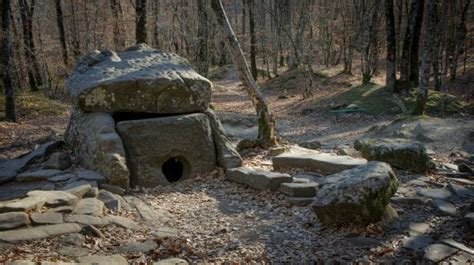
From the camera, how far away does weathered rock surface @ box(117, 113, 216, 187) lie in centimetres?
734

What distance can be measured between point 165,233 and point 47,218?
145 cm

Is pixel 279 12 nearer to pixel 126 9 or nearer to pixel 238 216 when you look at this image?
pixel 126 9

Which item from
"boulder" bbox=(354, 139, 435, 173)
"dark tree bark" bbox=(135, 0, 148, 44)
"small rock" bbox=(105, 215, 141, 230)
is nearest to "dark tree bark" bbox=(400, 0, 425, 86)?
"boulder" bbox=(354, 139, 435, 173)

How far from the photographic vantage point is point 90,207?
568 cm

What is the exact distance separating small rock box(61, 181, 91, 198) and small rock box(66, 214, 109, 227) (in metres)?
0.68

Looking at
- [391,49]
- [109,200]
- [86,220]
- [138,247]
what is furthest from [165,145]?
[391,49]

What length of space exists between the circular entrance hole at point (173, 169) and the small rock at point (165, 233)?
299cm

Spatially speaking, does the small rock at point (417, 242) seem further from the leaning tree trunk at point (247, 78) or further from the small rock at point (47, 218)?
the leaning tree trunk at point (247, 78)

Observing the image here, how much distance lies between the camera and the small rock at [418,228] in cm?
519

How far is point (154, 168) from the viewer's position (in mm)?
7441

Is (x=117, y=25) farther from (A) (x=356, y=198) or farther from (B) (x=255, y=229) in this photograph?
(A) (x=356, y=198)

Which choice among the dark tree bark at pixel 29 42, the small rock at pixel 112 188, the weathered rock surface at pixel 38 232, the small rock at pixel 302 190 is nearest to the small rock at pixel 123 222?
the weathered rock surface at pixel 38 232

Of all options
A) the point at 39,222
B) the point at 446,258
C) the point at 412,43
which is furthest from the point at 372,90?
the point at 39,222

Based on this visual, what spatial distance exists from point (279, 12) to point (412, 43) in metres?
11.1
